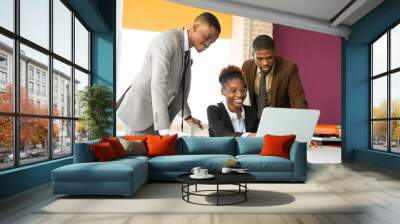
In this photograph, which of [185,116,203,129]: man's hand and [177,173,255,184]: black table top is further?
[185,116,203,129]: man's hand

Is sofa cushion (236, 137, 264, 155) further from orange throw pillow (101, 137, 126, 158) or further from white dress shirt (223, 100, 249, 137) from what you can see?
orange throw pillow (101, 137, 126, 158)

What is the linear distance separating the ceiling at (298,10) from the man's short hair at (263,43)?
438 millimetres

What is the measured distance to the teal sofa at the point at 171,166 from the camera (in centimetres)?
474

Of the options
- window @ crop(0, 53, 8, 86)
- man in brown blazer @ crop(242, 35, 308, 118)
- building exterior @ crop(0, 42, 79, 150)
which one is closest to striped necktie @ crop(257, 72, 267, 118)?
man in brown blazer @ crop(242, 35, 308, 118)

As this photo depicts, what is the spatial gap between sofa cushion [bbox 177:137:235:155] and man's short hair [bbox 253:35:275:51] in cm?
325

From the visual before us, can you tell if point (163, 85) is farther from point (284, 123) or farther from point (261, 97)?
point (284, 123)

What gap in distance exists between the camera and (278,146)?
6.32 metres

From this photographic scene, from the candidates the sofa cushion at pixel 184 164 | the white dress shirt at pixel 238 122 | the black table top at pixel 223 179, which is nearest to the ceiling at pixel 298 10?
the white dress shirt at pixel 238 122

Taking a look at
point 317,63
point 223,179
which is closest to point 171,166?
point 223,179

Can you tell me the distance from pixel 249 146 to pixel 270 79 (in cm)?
268

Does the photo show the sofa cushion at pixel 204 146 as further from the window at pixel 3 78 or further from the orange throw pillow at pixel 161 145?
the window at pixel 3 78

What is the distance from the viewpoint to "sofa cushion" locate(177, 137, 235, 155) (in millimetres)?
6664

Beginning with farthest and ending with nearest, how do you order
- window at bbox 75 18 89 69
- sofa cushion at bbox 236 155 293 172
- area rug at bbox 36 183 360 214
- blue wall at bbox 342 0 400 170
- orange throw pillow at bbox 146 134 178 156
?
blue wall at bbox 342 0 400 170
window at bbox 75 18 89 69
orange throw pillow at bbox 146 134 178 156
sofa cushion at bbox 236 155 293 172
area rug at bbox 36 183 360 214

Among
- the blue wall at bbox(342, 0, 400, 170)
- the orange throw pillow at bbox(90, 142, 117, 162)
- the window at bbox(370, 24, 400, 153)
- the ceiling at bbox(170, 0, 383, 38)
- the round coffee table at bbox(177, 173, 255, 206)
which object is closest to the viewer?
the round coffee table at bbox(177, 173, 255, 206)
